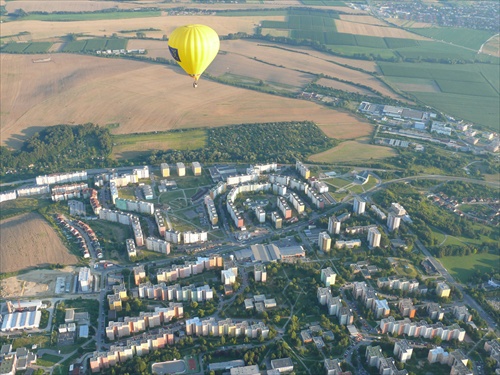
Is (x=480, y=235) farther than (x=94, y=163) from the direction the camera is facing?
No

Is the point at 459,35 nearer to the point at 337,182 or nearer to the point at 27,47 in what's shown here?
the point at 337,182

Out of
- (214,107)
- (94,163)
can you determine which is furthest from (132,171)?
(214,107)

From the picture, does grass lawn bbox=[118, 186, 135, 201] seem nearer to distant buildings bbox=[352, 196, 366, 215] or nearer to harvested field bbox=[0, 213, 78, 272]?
harvested field bbox=[0, 213, 78, 272]

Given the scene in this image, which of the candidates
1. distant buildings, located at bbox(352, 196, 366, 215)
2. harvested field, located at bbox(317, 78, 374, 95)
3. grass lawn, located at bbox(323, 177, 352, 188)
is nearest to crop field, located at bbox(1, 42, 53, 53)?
harvested field, located at bbox(317, 78, 374, 95)

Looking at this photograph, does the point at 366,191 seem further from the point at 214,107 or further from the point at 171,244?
the point at 214,107

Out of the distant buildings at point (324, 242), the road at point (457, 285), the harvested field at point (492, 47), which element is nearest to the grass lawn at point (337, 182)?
the road at point (457, 285)
